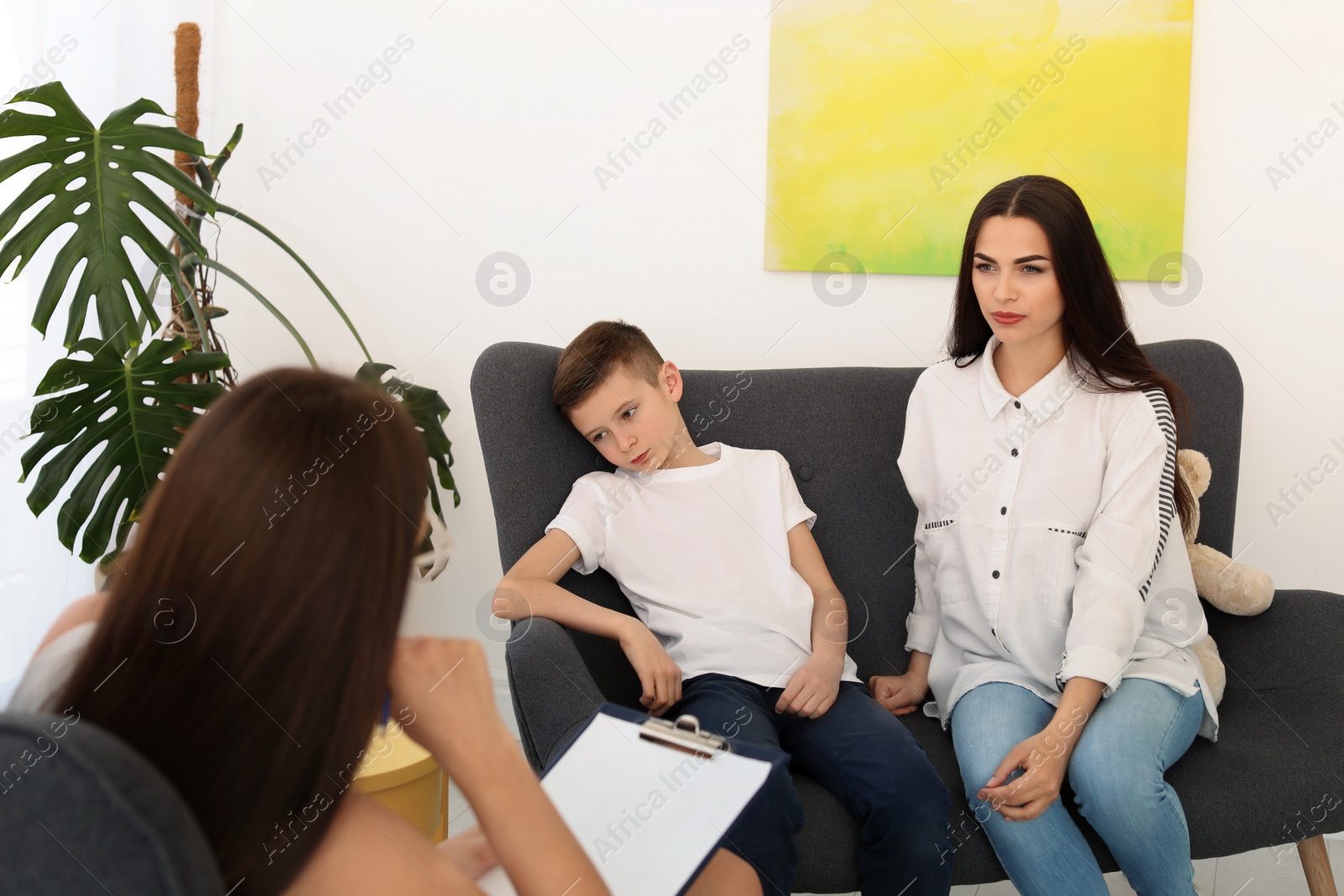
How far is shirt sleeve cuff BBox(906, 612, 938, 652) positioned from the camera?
1.61 metres

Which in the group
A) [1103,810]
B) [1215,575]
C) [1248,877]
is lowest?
[1248,877]

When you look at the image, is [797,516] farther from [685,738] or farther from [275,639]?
[275,639]

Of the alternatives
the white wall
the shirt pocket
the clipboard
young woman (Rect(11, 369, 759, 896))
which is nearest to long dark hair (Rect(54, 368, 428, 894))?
young woman (Rect(11, 369, 759, 896))

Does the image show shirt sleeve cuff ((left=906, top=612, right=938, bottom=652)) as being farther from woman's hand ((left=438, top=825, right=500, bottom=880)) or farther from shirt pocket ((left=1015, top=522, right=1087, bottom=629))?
woman's hand ((left=438, top=825, right=500, bottom=880))

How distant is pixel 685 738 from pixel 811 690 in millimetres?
568

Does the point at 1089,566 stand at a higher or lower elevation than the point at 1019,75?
lower

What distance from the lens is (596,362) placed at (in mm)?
1576

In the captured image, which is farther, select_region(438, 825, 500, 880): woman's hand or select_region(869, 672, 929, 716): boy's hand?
select_region(869, 672, 929, 716): boy's hand

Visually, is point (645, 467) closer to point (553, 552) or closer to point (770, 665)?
point (553, 552)

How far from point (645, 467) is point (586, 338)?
24 cm

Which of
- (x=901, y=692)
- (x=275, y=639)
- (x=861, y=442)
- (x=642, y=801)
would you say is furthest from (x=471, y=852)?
(x=861, y=442)

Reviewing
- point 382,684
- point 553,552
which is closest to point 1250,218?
point 553,552

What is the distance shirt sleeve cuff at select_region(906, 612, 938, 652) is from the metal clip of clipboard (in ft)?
2.66

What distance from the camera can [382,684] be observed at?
1.91 feet
